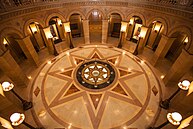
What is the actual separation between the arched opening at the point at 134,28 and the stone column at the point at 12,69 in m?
11.9

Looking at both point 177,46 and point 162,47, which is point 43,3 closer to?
point 162,47

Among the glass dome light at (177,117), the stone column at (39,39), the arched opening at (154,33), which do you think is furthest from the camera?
the stone column at (39,39)

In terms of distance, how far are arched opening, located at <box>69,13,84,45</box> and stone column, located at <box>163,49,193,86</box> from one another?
9.90 meters

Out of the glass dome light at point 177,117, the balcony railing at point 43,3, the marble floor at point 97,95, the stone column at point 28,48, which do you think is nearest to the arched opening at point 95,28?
the marble floor at point 97,95

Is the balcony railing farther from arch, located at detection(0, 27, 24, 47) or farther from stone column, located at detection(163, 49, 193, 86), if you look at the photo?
stone column, located at detection(163, 49, 193, 86)

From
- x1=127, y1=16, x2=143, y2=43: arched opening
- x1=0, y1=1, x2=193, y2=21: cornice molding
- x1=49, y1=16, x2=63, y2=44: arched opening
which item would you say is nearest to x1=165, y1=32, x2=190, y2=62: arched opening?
x1=0, y1=1, x2=193, y2=21: cornice molding

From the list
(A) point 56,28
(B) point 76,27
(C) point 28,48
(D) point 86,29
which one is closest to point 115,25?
(D) point 86,29

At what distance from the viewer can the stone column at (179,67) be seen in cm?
753

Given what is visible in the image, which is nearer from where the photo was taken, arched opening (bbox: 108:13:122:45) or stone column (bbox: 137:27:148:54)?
stone column (bbox: 137:27:148:54)

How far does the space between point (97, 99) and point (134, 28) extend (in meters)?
9.83

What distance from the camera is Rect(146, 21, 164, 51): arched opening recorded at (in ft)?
39.3

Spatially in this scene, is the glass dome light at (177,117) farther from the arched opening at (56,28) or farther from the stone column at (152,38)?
the arched opening at (56,28)

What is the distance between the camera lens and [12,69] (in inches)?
340

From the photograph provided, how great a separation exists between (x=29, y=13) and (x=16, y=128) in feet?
26.8
